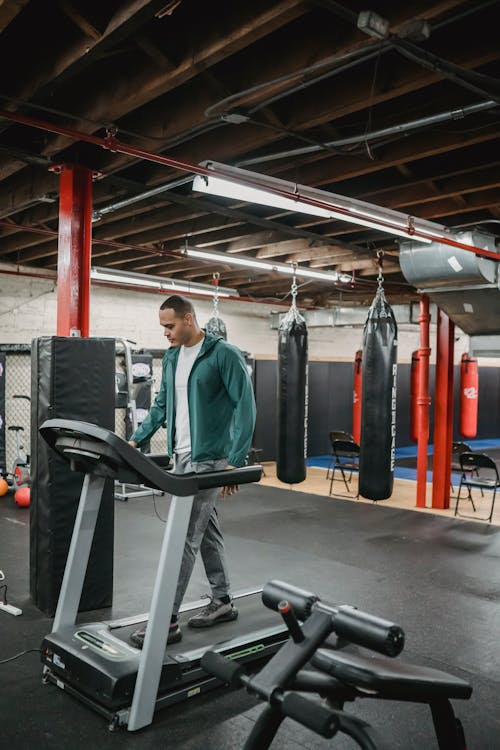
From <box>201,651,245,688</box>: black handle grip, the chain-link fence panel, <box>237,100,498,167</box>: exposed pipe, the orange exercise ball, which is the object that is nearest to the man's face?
<box>237,100,498,167</box>: exposed pipe

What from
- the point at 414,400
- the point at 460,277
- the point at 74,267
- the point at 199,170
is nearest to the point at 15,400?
the point at 74,267

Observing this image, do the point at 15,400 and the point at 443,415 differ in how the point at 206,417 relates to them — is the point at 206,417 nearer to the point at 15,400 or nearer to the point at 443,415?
the point at 443,415

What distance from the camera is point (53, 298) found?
10.0 m

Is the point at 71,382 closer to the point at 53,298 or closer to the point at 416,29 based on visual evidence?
the point at 416,29

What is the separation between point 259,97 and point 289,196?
0.83 meters

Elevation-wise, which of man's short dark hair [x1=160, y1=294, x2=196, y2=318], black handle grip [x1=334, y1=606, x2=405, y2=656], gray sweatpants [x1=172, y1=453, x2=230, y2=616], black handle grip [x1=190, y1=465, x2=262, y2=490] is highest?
man's short dark hair [x1=160, y1=294, x2=196, y2=318]

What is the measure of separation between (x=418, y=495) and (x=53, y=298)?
6.22 metres

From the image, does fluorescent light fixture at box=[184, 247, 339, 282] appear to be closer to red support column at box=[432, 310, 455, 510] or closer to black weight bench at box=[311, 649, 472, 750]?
red support column at box=[432, 310, 455, 510]

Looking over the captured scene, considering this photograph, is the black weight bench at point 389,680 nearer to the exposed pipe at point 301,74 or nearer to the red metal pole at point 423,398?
the exposed pipe at point 301,74

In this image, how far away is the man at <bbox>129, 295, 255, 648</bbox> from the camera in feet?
10.5

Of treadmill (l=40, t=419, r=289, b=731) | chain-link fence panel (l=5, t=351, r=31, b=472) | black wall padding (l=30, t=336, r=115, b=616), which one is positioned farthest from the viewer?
chain-link fence panel (l=5, t=351, r=31, b=472)

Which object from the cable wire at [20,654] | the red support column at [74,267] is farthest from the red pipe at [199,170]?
the cable wire at [20,654]

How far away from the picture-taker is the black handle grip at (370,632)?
144 cm

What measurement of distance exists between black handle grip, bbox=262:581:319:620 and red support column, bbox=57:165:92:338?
2.97m
